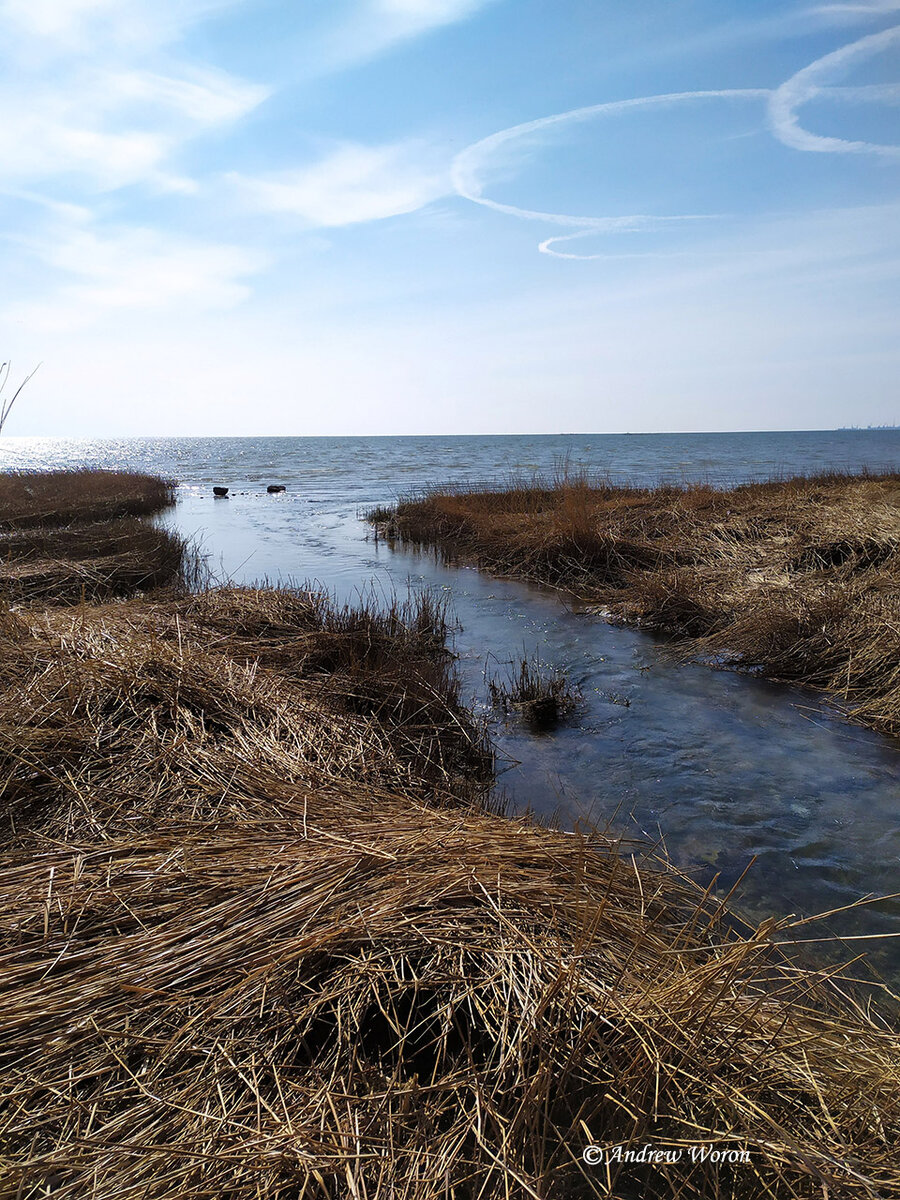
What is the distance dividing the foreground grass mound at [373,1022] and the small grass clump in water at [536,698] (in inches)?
95.2

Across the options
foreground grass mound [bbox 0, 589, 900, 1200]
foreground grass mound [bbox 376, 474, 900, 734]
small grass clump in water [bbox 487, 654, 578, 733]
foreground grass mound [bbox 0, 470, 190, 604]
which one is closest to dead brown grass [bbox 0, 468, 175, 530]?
foreground grass mound [bbox 0, 470, 190, 604]

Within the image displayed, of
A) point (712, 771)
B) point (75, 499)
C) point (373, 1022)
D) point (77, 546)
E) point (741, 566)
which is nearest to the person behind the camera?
point (373, 1022)

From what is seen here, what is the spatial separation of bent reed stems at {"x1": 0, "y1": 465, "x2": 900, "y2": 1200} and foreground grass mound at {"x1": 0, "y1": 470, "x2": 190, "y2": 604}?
2910mm

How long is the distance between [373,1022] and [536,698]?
12.2 feet

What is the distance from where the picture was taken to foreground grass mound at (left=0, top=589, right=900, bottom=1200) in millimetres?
1265

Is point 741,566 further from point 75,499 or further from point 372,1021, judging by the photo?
point 75,499

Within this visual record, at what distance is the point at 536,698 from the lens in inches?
205

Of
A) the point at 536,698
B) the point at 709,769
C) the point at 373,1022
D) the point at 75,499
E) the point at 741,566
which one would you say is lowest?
the point at 709,769

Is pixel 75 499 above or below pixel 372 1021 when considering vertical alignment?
above

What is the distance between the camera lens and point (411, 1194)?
48.3 inches

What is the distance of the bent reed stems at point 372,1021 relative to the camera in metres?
1.26

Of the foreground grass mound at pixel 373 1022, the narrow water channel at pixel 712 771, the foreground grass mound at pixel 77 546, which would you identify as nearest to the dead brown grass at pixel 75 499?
the foreground grass mound at pixel 77 546

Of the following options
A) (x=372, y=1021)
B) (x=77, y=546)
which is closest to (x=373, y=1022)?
(x=372, y=1021)

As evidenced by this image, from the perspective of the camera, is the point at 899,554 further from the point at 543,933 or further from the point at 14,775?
the point at 14,775
